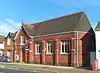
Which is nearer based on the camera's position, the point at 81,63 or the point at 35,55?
the point at 81,63

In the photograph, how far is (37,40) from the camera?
53531 mm

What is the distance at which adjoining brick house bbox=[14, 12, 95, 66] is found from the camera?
44.8 meters

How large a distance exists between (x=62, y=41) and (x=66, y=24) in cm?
309

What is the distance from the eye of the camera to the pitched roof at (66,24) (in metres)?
45.7

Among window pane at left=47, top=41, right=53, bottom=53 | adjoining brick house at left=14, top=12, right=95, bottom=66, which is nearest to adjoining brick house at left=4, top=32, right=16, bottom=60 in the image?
adjoining brick house at left=14, top=12, right=95, bottom=66

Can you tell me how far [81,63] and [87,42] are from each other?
3.92m

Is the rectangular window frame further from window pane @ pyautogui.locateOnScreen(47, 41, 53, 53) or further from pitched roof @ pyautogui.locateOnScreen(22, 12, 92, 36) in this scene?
pitched roof @ pyautogui.locateOnScreen(22, 12, 92, 36)

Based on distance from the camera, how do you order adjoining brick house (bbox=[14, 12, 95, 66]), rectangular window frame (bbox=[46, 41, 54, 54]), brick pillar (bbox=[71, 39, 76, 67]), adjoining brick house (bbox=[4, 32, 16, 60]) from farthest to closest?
adjoining brick house (bbox=[4, 32, 16, 60])
rectangular window frame (bbox=[46, 41, 54, 54])
adjoining brick house (bbox=[14, 12, 95, 66])
brick pillar (bbox=[71, 39, 76, 67])

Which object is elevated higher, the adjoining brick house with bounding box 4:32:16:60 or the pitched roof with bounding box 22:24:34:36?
the pitched roof with bounding box 22:24:34:36

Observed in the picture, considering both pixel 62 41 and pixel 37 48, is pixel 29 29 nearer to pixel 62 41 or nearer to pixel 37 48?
pixel 37 48

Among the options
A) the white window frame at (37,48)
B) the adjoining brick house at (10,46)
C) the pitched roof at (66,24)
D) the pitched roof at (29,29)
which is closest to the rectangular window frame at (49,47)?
the pitched roof at (66,24)

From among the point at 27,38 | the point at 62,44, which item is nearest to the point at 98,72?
the point at 62,44

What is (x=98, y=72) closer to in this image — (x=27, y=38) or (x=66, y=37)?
(x=66, y=37)

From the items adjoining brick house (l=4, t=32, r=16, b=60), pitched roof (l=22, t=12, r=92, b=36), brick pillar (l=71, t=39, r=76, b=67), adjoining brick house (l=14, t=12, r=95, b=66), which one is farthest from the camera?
adjoining brick house (l=4, t=32, r=16, b=60)
